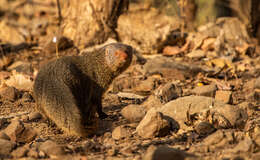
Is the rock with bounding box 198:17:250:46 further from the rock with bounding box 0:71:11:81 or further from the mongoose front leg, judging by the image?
the rock with bounding box 0:71:11:81

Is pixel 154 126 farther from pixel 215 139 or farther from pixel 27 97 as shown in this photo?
pixel 27 97

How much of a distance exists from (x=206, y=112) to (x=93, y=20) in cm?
314

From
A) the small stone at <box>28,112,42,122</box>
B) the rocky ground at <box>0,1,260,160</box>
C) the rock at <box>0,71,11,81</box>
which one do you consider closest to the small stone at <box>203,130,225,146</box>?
the rocky ground at <box>0,1,260,160</box>

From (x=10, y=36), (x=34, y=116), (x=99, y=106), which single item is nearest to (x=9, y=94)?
(x=34, y=116)

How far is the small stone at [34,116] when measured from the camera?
3.31 m

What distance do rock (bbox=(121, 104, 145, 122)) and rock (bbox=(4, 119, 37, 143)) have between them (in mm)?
906

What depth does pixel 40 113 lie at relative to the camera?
3260 mm

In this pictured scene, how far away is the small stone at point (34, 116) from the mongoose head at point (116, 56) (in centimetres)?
89

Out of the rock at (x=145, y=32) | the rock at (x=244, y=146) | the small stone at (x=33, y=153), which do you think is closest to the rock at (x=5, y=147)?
the small stone at (x=33, y=153)

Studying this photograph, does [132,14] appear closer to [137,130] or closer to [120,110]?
[120,110]

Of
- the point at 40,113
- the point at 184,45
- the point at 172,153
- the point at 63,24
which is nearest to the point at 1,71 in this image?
the point at 63,24

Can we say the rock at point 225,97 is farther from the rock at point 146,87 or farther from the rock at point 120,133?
the rock at point 120,133

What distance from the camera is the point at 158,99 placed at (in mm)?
3559

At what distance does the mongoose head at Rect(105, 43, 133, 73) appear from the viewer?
3541mm
